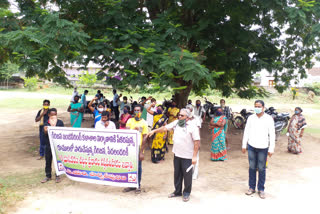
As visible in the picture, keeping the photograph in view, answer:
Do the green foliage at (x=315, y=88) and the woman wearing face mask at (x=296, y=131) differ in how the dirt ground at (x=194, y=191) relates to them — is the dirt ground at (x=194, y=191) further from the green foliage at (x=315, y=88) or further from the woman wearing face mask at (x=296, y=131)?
the green foliage at (x=315, y=88)

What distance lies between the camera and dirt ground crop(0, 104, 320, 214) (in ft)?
15.5

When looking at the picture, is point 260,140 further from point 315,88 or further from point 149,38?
point 315,88

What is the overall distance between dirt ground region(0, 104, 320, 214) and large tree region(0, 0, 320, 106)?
234cm

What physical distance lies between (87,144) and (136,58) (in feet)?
10.0

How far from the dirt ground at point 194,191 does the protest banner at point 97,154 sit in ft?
1.00

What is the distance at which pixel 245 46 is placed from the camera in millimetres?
9852

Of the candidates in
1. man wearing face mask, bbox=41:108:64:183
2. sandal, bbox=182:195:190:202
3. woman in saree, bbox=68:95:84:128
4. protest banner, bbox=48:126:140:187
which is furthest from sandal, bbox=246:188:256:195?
woman in saree, bbox=68:95:84:128

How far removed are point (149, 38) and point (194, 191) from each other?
176 inches

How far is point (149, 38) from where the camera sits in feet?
25.5

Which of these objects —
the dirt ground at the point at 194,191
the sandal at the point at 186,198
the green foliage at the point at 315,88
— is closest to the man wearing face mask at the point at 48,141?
the dirt ground at the point at 194,191

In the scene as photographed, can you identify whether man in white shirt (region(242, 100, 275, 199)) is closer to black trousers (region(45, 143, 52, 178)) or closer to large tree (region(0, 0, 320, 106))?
large tree (region(0, 0, 320, 106))

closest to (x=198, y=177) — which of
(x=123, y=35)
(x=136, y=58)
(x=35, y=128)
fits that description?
(x=136, y=58)

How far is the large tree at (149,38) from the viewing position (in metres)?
6.47

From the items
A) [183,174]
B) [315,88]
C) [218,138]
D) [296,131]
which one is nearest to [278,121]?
[296,131]
